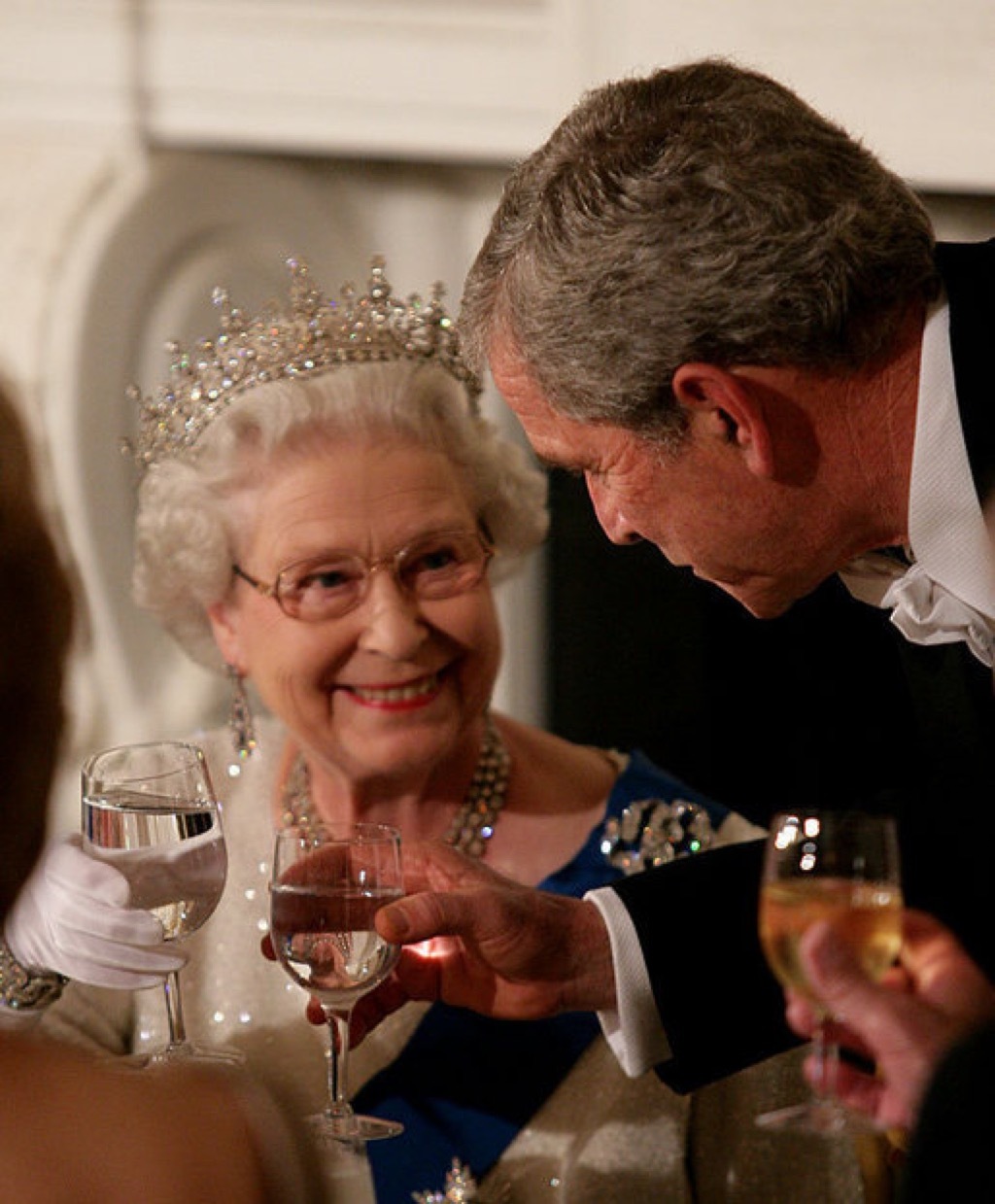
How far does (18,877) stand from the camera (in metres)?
1.06

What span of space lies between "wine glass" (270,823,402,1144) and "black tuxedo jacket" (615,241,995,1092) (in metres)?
0.33

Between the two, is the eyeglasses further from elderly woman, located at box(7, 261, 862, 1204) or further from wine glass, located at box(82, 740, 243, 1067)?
wine glass, located at box(82, 740, 243, 1067)

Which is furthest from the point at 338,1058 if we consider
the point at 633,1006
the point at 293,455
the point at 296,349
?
the point at 296,349

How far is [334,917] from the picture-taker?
1494 millimetres

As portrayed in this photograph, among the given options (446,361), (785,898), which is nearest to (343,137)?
(446,361)

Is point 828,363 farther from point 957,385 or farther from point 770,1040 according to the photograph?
point 770,1040

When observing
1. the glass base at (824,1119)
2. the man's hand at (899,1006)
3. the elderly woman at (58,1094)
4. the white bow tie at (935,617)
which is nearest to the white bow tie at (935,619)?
the white bow tie at (935,617)

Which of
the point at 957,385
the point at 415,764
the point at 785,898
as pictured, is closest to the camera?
the point at 785,898

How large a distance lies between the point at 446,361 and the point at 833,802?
116 cm

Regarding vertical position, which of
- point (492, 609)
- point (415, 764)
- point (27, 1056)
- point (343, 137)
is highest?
point (343, 137)

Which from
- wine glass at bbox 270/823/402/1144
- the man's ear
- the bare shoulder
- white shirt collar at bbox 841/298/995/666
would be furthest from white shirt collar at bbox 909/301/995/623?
the bare shoulder

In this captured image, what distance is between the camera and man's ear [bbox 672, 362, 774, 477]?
1.60 m

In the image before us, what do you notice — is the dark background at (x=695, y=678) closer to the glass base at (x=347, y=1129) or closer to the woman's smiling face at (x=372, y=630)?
the woman's smiling face at (x=372, y=630)

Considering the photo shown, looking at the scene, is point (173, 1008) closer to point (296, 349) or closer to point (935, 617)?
point (935, 617)
